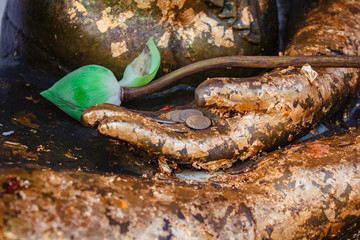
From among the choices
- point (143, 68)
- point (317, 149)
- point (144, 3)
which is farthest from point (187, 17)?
point (317, 149)

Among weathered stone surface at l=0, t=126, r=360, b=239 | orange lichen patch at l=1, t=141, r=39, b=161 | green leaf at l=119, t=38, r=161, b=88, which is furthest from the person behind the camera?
green leaf at l=119, t=38, r=161, b=88

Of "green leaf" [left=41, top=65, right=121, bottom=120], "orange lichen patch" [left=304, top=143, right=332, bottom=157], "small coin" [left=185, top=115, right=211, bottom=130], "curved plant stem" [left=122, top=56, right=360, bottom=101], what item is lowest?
"orange lichen patch" [left=304, top=143, right=332, bottom=157]

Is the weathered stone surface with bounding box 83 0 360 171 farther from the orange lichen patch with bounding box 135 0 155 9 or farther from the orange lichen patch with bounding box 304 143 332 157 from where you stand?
the orange lichen patch with bounding box 135 0 155 9

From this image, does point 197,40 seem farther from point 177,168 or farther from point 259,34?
point 177,168

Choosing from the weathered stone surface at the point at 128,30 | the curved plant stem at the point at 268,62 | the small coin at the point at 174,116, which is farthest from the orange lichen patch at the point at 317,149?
the weathered stone surface at the point at 128,30

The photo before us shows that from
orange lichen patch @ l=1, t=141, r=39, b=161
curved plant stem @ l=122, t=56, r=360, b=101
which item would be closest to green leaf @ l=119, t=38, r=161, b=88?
curved plant stem @ l=122, t=56, r=360, b=101

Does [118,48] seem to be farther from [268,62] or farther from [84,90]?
[268,62]

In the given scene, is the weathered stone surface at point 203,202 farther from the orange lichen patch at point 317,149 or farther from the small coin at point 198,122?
the small coin at point 198,122
